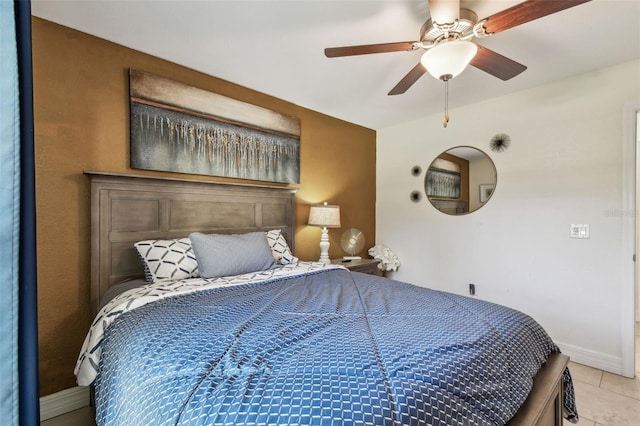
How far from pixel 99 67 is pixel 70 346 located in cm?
192

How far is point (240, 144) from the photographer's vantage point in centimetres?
273

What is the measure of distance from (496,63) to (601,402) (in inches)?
92.4

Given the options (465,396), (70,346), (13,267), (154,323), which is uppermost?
(13,267)

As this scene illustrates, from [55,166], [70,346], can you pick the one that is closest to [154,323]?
[70,346]

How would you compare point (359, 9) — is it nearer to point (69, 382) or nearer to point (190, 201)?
point (190, 201)

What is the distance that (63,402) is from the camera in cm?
189

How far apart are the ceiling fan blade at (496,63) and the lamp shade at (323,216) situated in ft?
6.02

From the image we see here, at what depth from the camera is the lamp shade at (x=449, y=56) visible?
151cm

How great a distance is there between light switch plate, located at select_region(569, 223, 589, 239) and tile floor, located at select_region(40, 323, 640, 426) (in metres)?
1.11

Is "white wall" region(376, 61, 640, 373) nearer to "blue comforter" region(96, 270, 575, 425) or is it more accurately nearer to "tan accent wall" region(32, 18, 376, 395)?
"blue comforter" region(96, 270, 575, 425)

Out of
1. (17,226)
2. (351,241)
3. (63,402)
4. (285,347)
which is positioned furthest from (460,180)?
(63,402)

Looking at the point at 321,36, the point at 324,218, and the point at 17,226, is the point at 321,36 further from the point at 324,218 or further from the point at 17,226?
the point at 17,226

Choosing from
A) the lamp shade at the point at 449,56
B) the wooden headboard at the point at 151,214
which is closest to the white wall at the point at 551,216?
the lamp shade at the point at 449,56

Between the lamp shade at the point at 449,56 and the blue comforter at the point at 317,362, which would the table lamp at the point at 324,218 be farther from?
the lamp shade at the point at 449,56
